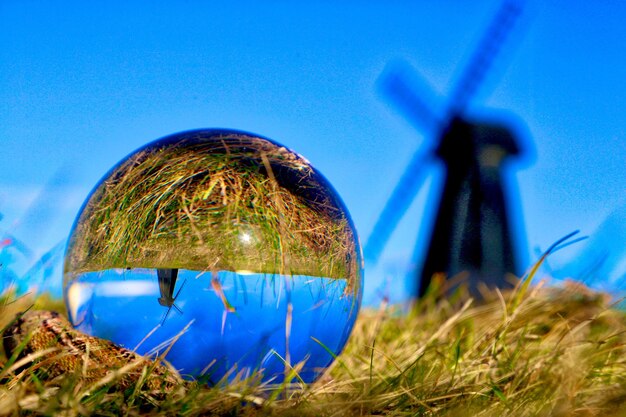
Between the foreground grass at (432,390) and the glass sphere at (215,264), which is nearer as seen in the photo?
the foreground grass at (432,390)

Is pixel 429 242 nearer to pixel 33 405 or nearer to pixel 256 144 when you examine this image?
pixel 256 144

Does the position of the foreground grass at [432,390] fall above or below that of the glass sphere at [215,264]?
below

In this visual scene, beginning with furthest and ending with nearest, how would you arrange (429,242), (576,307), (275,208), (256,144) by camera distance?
(429,242) → (576,307) → (256,144) → (275,208)

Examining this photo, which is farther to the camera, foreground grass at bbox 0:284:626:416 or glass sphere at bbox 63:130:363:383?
glass sphere at bbox 63:130:363:383

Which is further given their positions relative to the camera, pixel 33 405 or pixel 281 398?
pixel 281 398

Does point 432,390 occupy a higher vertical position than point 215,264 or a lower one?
lower

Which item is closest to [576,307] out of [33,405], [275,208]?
[275,208]

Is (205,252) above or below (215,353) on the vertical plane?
above

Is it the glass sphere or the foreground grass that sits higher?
the glass sphere
